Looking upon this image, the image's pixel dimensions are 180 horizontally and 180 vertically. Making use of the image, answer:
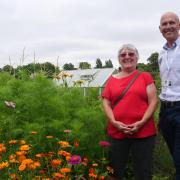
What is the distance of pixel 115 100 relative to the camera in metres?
4.68

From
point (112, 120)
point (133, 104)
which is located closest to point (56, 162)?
point (112, 120)

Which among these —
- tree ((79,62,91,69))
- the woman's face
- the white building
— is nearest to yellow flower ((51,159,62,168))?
the woman's face

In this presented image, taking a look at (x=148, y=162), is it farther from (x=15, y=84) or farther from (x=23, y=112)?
(x=15, y=84)

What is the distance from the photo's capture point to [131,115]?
15.0 ft

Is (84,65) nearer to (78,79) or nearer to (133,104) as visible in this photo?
(78,79)

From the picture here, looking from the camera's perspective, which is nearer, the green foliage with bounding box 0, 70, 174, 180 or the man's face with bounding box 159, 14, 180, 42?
the man's face with bounding box 159, 14, 180, 42

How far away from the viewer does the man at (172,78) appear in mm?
4383

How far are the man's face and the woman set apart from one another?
43cm

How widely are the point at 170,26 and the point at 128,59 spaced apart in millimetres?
579

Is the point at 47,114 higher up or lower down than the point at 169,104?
lower down

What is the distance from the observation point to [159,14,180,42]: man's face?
14.5 feet

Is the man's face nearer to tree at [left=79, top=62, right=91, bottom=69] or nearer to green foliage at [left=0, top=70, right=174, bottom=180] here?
green foliage at [left=0, top=70, right=174, bottom=180]

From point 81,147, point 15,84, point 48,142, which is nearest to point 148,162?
point 81,147

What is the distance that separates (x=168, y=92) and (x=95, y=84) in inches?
82.4
